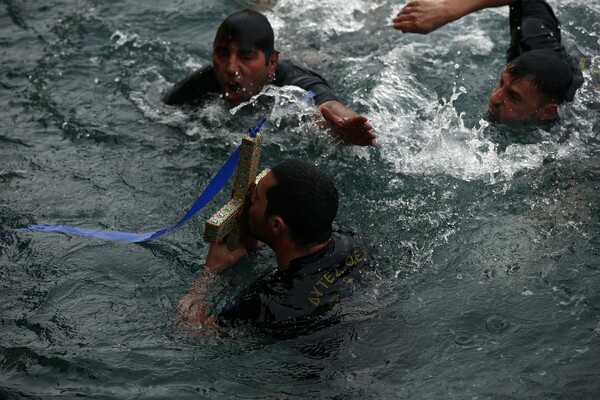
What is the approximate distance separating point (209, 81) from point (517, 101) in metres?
2.38

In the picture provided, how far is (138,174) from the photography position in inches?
239

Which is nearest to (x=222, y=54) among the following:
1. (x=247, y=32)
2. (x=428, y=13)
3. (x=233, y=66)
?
(x=233, y=66)

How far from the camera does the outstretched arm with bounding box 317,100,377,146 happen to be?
17.0 feet

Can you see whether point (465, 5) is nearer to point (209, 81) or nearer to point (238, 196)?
point (209, 81)

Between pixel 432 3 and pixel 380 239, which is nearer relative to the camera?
pixel 380 239

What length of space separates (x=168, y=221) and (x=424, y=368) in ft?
7.04

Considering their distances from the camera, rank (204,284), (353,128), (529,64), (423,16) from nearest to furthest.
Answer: (204,284) → (353,128) → (423,16) → (529,64)

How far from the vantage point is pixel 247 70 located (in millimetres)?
6160

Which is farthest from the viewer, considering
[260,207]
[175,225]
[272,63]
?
[272,63]

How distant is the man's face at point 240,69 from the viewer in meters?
6.13

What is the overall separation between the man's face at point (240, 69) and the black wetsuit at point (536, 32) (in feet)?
6.29

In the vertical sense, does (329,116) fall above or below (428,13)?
below

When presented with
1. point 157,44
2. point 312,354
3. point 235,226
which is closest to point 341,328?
point 312,354

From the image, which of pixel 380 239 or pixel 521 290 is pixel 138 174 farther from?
pixel 521 290
